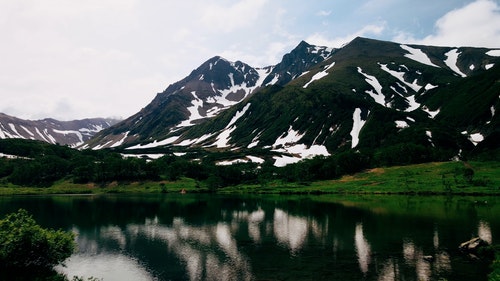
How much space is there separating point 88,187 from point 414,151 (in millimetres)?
167943

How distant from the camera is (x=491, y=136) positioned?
18812 cm

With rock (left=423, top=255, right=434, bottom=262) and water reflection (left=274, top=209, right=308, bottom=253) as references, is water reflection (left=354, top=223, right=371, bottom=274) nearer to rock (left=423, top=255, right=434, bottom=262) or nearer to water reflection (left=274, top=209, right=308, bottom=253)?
rock (left=423, top=255, right=434, bottom=262)

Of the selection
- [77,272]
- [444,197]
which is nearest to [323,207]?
[444,197]

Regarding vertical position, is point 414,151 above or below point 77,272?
above

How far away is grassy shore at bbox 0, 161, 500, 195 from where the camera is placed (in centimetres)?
12619

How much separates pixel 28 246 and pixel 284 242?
36.7 m

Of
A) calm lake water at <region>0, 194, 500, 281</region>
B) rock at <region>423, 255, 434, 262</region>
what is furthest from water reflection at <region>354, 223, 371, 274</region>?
rock at <region>423, 255, 434, 262</region>

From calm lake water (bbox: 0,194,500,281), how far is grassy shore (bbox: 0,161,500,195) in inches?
1108

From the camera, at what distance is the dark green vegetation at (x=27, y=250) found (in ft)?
98.1

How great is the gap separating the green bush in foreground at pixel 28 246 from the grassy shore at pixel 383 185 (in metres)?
119

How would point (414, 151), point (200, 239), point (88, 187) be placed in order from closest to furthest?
point (200, 239) < point (414, 151) < point (88, 187)

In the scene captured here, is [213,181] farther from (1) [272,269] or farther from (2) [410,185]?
(1) [272,269]

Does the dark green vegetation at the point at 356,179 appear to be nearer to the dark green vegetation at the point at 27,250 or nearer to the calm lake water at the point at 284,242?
the calm lake water at the point at 284,242

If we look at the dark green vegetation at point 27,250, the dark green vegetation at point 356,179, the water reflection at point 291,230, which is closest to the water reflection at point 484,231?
the water reflection at point 291,230
